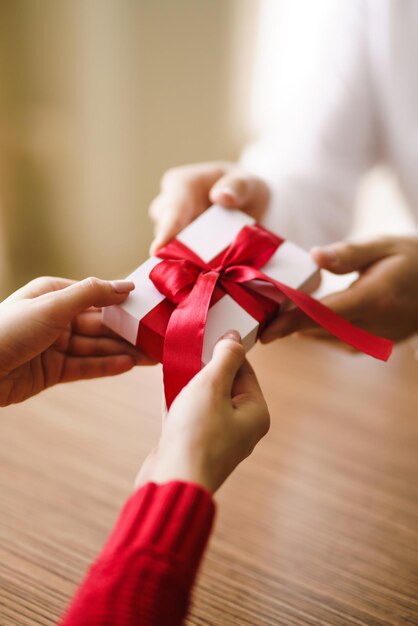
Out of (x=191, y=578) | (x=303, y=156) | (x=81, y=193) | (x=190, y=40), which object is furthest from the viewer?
(x=81, y=193)

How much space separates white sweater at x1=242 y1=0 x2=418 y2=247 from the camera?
0.92 meters

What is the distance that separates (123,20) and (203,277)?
1.21 metres

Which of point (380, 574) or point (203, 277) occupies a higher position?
point (203, 277)

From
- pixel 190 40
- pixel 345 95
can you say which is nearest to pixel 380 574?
pixel 345 95

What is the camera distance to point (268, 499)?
2.07 ft

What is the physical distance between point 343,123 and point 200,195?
344mm

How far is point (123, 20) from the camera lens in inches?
59.9

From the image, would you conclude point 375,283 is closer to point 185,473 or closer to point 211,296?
point 211,296

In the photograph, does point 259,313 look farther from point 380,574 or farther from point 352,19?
point 352,19

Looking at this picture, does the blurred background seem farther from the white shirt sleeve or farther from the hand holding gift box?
the hand holding gift box

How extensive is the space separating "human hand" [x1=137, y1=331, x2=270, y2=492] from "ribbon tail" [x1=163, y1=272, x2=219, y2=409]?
0.05 metres

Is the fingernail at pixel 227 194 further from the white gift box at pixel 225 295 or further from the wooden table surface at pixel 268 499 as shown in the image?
the wooden table surface at pixel 268 499

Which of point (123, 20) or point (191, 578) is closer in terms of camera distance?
point (191, 578)

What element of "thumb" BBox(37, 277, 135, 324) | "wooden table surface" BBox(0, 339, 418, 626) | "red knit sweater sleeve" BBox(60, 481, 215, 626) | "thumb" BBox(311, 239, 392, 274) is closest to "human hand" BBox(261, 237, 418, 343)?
"thumb" BBox(311, 239, 392, 274)
